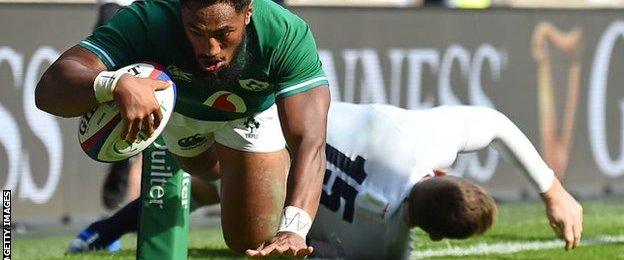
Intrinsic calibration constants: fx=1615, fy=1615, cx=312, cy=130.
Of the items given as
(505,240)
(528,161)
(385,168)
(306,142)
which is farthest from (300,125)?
(505,240)

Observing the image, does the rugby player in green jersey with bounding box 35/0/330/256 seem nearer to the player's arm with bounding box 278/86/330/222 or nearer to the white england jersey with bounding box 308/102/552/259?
the player's arm with bounding box 278/86/330/222

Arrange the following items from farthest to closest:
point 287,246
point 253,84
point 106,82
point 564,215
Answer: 1. point 564,215
2. point 253,84
3. point 106,82
4. point 287,246

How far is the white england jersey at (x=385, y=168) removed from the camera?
792 centimetres

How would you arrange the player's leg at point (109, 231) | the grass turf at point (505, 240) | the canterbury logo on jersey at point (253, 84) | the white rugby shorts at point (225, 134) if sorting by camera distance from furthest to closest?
the player's leg at point (109, 231) < the grass turf at point (505, 240) < the white rugby shorts at point (225, 134) < the canterbury logo on jersey at point (253, 84)

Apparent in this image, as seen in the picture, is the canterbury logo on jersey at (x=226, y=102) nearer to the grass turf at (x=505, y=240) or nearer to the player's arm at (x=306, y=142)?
the player's arm at (x=306, y=142)

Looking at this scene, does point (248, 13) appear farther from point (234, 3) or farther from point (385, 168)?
point (385, 168)

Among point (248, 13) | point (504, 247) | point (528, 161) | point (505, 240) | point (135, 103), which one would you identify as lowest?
point (505, 240)

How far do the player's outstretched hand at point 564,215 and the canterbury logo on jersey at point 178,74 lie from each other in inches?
73.1

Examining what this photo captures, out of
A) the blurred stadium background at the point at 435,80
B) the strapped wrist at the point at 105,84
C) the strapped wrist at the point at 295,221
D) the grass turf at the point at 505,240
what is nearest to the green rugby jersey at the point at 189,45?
the strapped wrist at the point at 105,84

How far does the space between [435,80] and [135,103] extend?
320 inches

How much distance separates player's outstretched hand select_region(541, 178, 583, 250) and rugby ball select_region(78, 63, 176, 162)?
2.14 m

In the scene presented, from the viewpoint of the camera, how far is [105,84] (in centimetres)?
620

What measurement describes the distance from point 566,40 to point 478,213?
742 cm

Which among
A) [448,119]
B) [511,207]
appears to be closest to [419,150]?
[448,119]
